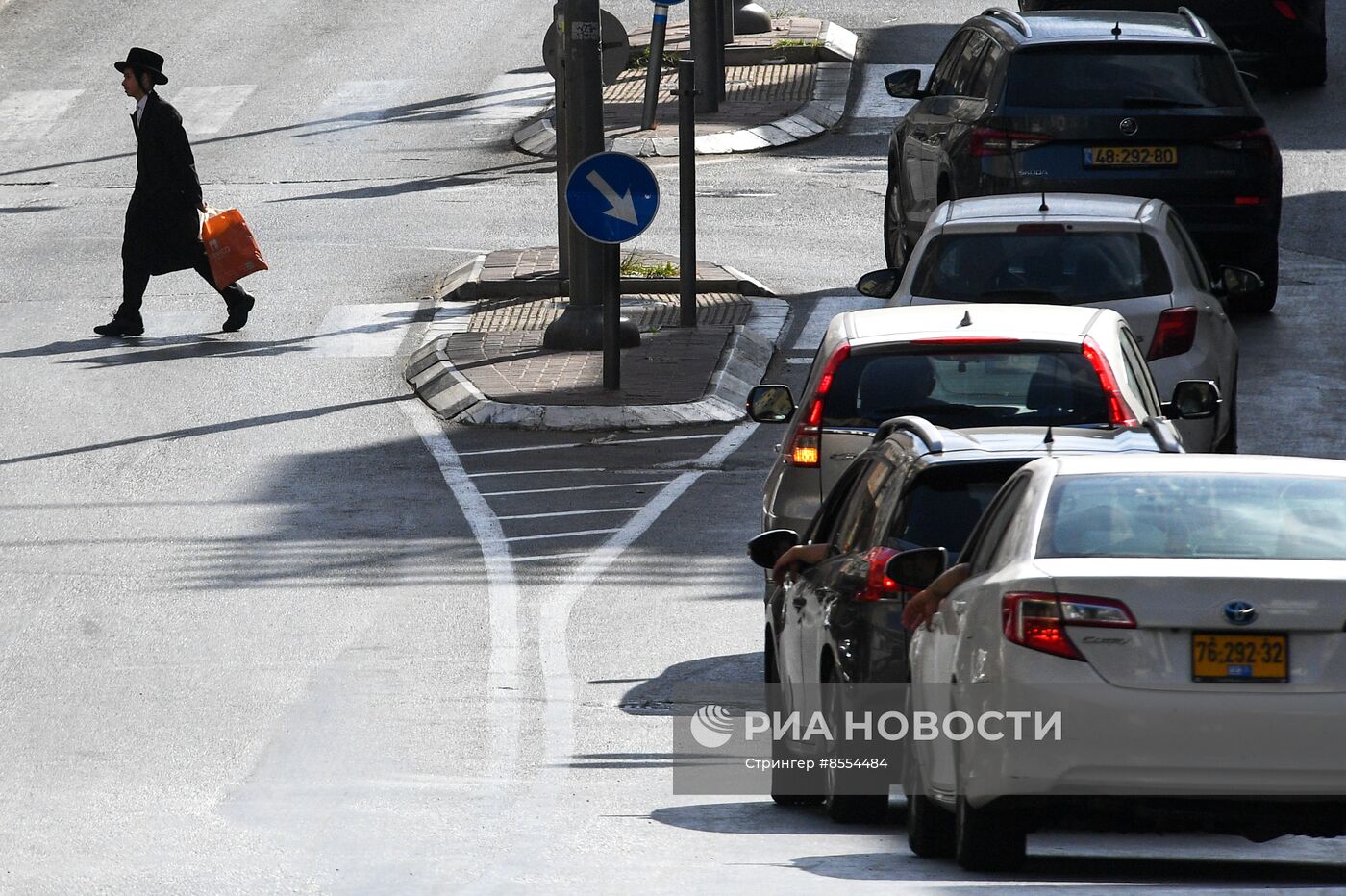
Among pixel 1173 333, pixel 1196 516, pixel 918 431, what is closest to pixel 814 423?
pixel 918 431

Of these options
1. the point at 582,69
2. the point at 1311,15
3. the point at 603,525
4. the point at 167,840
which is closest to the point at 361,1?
the point at 1311,15

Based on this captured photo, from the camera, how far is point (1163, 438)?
798 centimetres

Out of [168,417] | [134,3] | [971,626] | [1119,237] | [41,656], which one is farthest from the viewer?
[134,3]

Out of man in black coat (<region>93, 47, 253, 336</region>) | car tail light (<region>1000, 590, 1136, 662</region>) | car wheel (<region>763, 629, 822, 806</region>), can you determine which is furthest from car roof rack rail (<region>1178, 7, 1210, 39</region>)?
car tail light (<region>1000, 590, 1136, 662</region>)

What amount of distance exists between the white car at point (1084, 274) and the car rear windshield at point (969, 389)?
2.62m

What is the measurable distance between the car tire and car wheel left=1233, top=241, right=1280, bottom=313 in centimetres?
1078

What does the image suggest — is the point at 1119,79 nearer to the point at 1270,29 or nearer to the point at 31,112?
the point at 1270,29

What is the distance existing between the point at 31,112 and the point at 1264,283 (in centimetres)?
1802

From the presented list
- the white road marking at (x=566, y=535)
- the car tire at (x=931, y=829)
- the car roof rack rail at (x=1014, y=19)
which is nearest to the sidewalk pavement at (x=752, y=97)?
the car roof rack rail at (x=1014, y=19)

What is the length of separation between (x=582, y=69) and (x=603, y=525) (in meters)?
5.94

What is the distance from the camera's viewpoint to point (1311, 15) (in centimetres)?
2706

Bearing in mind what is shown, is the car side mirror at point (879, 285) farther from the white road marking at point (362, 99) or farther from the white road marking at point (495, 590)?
the white road marking at point (362, 99)

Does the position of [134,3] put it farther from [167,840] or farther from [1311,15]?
[167,840]

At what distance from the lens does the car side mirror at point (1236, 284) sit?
1398cm
